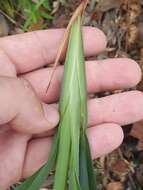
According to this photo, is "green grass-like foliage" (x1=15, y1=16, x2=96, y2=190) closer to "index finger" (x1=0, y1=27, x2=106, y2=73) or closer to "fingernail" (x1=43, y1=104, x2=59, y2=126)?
"fingernail" (x1=43, y1=104, x2=59, y2=126)

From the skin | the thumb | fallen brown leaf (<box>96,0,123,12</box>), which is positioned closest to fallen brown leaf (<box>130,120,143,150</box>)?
the skin

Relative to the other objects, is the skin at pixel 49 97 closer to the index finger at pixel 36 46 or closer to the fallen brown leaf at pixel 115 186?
the index finger at pixel 36 46

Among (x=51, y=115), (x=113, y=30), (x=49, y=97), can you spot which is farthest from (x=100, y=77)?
(x=113, y=30)

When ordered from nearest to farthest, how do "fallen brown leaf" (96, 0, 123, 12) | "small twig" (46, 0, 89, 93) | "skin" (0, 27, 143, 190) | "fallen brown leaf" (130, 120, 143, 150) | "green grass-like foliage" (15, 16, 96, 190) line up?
1. "green grass-like foliage" (15, 16, 96, 190)
2. "small twig" (46, 0, 89, 93)
3. "skin" (0, 27, 143, 190)
4. "fallen brown leaf" (130, 120, 143, 150)
5. "fallen brown leaf" (96, 0, 123, 12)

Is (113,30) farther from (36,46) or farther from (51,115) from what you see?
(51,115)

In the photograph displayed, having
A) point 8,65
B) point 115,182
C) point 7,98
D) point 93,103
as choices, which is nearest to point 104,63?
point 93,103
